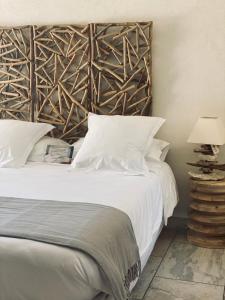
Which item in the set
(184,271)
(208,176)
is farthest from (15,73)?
(184,271)

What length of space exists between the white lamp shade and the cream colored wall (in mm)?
283

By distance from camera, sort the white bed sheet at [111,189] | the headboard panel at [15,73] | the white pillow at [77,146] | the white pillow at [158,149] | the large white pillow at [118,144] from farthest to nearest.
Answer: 1. the headboard panel at [15,73]
2. the white pillow at [77,146]
3. the white pillow at [158,149]
4. the large white pillow at [118,144]
5. the white bed sheet at [111,189]

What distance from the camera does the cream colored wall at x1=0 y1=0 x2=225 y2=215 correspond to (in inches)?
136

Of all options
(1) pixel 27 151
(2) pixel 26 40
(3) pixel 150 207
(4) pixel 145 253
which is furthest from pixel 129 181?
(2) pixel 26 40

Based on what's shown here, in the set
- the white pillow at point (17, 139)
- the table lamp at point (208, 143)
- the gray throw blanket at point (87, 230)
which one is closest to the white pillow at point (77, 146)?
the white pillow at point (17, 139)

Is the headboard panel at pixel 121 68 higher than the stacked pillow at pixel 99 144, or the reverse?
the headboard panel at pixel 121 68

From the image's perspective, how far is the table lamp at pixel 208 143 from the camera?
10.6 feet

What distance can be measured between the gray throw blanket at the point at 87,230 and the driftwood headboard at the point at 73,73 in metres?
1.56

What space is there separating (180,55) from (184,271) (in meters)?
1.82

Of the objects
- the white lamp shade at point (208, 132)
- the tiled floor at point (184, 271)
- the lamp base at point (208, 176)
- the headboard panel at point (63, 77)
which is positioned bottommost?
the tiled floor at point (184, 271)

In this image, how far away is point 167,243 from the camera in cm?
339

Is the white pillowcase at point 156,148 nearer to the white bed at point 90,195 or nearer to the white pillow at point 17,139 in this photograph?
the white bed at point 90,195

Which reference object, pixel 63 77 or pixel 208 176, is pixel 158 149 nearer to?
pixel 208 176

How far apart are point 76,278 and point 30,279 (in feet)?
0.65
